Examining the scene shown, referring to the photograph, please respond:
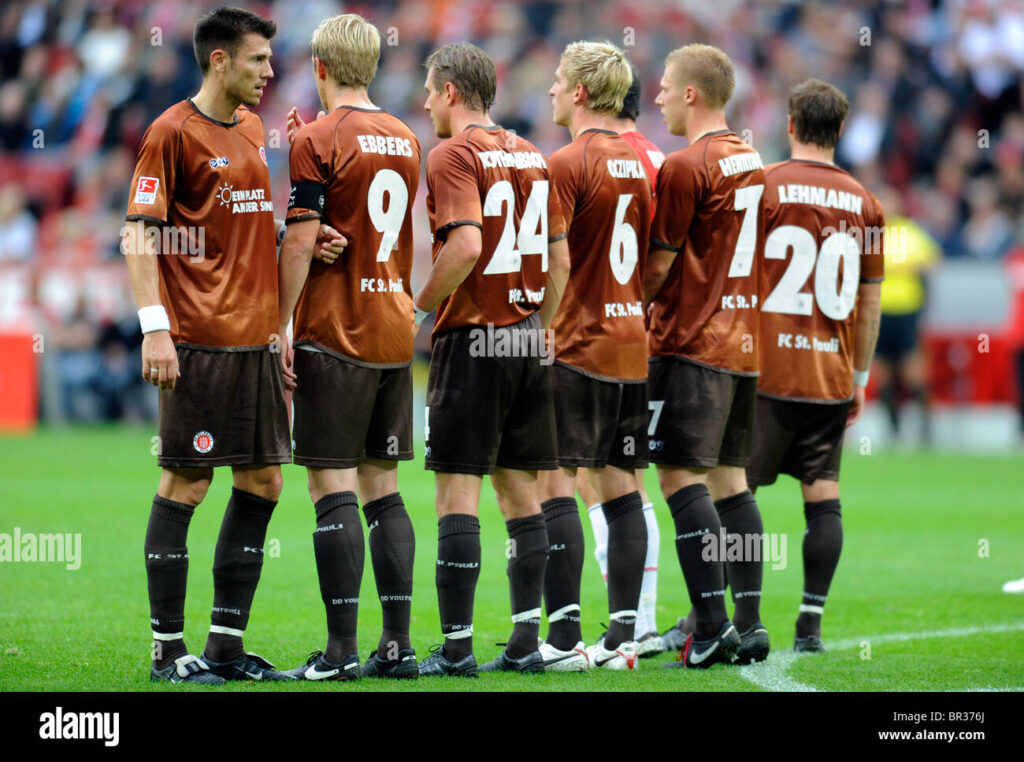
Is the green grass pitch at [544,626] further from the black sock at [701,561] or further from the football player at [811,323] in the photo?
the football player at [811,323]

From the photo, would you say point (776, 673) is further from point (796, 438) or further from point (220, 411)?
point (220, 411)

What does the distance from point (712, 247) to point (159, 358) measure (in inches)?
107

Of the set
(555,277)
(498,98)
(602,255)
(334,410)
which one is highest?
(498,98)

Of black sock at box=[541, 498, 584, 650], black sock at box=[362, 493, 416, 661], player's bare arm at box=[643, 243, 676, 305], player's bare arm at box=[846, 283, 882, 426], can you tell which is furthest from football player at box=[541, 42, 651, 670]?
player's bare arm at box=[846, 283, 882, 426]

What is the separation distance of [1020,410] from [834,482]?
1272cm

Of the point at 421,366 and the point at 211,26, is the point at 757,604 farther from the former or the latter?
the point at 421,366

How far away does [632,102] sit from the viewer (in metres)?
7.43

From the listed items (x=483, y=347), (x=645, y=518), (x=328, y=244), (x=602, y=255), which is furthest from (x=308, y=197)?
(x=645, y=518)

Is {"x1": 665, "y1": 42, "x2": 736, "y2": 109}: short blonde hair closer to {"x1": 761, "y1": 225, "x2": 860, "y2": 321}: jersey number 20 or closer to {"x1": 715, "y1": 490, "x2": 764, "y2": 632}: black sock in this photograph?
{"x1": 761, "y1": 225, "x2": 860, "y2": 321}: jersey number 20

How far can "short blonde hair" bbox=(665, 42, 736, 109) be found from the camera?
6.99m

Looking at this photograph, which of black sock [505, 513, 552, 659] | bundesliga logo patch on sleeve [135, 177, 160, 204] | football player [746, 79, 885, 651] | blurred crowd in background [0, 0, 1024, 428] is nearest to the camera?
bundesliga logo patch on sleeve [135, 177, 160, 204]

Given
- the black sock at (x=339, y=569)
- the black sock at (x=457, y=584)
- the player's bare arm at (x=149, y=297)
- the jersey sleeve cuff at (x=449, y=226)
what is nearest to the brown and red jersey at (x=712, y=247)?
the jersey sleeve cuff at (x=449, y=226)

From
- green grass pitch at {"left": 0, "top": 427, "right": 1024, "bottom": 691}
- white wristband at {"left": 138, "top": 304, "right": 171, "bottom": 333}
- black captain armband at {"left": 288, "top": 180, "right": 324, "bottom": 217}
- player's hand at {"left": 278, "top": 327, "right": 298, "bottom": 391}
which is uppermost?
black captain armband at {"left": 288, "top": 180, "right": 324, "bottom": 217}

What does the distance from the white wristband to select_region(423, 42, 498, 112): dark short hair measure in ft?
5.23
